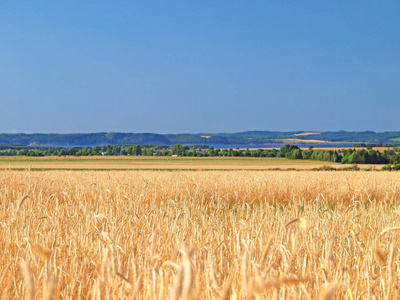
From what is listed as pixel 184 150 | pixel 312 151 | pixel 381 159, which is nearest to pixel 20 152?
pixel 184 150

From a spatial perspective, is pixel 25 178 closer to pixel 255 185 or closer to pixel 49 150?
pixel 255 185

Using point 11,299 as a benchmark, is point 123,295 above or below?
above

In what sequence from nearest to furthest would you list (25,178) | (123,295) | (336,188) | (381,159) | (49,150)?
(123,295) → (25,178) → (336,188) → (381,159) → (49,150)

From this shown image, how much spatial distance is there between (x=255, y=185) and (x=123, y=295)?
11.0m

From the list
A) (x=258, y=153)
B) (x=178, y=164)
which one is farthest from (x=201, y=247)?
(x=258, y=153)

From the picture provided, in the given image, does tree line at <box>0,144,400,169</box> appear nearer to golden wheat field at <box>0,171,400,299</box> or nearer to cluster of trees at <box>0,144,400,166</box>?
cluster of trees at <box>0,144,400,166</box>

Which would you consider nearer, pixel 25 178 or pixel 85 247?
pixel 85 247

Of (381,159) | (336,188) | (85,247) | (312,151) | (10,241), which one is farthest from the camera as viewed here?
(312,151)

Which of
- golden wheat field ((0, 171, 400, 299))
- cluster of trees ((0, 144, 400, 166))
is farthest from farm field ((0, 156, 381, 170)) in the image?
golden wheat field ((0, 171, 400, 299))

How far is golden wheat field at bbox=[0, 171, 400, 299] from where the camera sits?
2145mm

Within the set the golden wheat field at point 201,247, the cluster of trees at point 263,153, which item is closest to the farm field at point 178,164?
the cluster of trees at point 263,153

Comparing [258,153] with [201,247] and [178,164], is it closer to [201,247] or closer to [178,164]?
[178,164]

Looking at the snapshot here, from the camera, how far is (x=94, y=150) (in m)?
76.6

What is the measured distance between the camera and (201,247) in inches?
157
